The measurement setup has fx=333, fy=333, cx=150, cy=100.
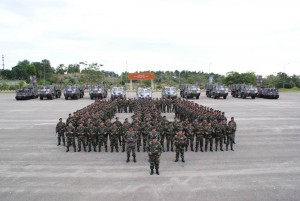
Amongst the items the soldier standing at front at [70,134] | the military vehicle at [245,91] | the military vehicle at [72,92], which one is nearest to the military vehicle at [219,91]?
the military vehicle at [245,91]

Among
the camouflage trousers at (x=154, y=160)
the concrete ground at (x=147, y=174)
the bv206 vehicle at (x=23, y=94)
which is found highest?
the bv206 vehicle at (x=23, y=94)

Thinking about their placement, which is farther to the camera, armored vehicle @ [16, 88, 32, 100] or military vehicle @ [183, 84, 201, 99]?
military vehicle @ [183, 84, 201, 99]

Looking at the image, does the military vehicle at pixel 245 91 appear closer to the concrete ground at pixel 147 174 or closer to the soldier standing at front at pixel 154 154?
the concrete ground at pixel 147 174

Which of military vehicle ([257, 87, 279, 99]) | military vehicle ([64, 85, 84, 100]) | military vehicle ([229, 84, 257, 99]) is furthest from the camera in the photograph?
military vehicle ([257, 87, 279, 99])

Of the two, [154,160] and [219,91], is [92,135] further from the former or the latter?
[219,91]

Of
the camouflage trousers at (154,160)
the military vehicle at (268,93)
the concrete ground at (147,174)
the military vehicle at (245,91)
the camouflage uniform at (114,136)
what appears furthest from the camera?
the military vehicle at (268,93)

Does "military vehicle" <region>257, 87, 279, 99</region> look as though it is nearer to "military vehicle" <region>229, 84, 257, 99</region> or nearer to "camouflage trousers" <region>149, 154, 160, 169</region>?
"military vehicle" <region>229, 84, 257, 99</region>

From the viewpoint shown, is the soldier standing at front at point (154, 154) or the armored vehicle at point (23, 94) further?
the armored vehicle at point (23, 94)

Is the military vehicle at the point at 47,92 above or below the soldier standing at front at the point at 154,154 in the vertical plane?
above

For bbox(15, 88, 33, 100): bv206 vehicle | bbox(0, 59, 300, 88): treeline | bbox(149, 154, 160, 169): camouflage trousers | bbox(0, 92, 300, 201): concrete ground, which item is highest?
bbox(0, 59, 300, 88): treeline

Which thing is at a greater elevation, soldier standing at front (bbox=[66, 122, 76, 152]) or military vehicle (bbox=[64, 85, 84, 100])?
military vehicle (bbox=[64, 85, 84, 100])

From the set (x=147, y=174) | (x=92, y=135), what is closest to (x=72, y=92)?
(x=92, y=135)

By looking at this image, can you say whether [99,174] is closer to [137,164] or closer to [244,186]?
[137,164]

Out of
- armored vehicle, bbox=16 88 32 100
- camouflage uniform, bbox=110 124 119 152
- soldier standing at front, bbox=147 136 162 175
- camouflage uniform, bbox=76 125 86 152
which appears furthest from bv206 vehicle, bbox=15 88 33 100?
soldier standing at front, bbox=147 136 162 175
